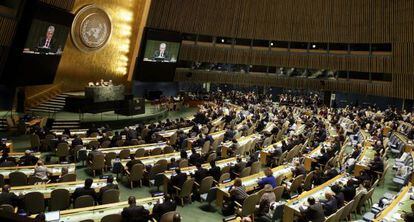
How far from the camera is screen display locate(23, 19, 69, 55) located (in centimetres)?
1588

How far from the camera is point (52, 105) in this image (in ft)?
64.5

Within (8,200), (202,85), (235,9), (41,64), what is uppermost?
(235,9)

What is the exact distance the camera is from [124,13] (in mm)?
24500

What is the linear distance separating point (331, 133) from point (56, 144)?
13602 millimetres

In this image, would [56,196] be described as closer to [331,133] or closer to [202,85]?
[331,133]

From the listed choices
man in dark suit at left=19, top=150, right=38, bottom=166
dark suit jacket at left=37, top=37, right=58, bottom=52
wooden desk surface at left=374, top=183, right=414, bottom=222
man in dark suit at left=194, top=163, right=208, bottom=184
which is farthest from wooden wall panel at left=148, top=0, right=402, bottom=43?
man in dark suit at left=194, top=163, right=208, bottom=184

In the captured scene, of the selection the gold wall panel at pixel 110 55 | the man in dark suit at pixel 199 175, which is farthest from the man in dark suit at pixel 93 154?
the gold wall panel at pixel 110 55

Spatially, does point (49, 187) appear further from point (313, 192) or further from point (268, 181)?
point (313, 192)

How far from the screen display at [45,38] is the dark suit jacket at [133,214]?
12.7 m

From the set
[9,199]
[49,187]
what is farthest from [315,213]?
[9,199]

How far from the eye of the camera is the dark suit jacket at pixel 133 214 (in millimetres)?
6250

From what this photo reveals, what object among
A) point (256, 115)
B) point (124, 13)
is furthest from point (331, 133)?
point (124, 13)

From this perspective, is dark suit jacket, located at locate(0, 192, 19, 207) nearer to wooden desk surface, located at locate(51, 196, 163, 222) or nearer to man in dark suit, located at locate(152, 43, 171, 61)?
wooden desk surface, located at locate(51, 196, 163, 222)

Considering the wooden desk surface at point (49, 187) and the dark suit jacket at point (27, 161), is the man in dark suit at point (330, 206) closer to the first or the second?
the wooden desk surface at point (49, 187)
